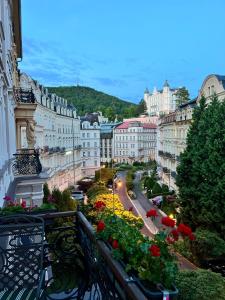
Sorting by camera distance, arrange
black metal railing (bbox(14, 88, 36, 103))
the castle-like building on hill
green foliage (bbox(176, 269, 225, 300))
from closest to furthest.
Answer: green foliage (bbox(176, 269, 225, 300)) → black metal railing (bbox(14, 88, 36, 103)) → the castle-like building on hill

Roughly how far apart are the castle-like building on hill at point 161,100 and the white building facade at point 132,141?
29394 millimetres

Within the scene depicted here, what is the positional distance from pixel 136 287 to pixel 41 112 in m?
35.3

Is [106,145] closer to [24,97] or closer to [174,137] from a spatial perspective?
[174,137]

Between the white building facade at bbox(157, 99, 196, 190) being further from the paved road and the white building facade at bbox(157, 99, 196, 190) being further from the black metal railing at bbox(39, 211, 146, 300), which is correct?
the black metal railing at bbox(39, 211, 146, 300)

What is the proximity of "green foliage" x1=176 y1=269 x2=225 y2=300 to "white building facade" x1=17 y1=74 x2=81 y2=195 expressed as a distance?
63.8ft

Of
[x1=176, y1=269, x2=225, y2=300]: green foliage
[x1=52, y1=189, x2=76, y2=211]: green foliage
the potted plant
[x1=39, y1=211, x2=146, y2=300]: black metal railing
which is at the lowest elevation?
[x1=176, y1=269, x2=225, y2=300]: green foliage

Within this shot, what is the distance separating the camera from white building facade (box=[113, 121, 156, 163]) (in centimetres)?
8956

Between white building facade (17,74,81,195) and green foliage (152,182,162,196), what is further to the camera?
green foliage (152,182,162,196)

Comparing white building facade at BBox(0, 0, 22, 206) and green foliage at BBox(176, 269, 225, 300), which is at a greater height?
white building facade at BBox(0, 0, 22, 206)

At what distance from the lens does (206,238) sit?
1850 cm

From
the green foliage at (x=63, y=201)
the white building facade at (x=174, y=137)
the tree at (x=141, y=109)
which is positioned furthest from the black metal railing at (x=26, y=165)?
the tree at (x=141, y=109)

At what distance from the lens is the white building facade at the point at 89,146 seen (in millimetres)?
69250

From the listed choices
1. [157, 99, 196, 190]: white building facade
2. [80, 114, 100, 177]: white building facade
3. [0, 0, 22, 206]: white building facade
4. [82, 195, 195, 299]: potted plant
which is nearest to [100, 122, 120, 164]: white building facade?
[80, 114, 100, 177]: white building facade

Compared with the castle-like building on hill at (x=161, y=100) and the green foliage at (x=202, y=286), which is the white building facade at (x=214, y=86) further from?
the castle-like building on hill at (x=161, y=100)
